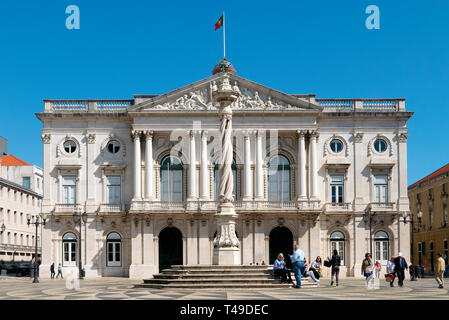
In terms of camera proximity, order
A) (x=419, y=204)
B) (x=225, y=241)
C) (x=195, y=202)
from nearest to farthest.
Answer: (x=225, y=241) < (x=195, y=202) < (x=419, y=204)

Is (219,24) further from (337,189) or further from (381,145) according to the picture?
(381,145)

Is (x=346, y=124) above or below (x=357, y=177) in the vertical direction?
above

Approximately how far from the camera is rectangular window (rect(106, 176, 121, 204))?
56.1 metres

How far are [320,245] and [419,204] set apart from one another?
2656cm

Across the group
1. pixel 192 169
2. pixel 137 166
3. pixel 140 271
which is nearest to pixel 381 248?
pixel 192 169

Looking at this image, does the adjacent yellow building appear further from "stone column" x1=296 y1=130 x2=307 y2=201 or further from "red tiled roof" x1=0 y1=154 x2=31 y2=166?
"red tiled roof" x1=0 y1=154 x2=31 y2=166

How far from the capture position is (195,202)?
54250mm

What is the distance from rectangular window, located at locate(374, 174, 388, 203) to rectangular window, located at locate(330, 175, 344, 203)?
104 inches

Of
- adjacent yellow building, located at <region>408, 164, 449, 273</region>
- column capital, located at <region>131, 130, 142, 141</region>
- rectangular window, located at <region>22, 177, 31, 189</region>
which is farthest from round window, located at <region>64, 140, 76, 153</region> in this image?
rectangular window, located at <region>22, 177, 31, 189</region>

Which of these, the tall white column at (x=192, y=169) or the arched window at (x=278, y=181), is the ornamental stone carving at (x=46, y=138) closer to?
the tall white column at (x=192, y=169)

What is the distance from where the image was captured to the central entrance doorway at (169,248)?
5484 centimetres
